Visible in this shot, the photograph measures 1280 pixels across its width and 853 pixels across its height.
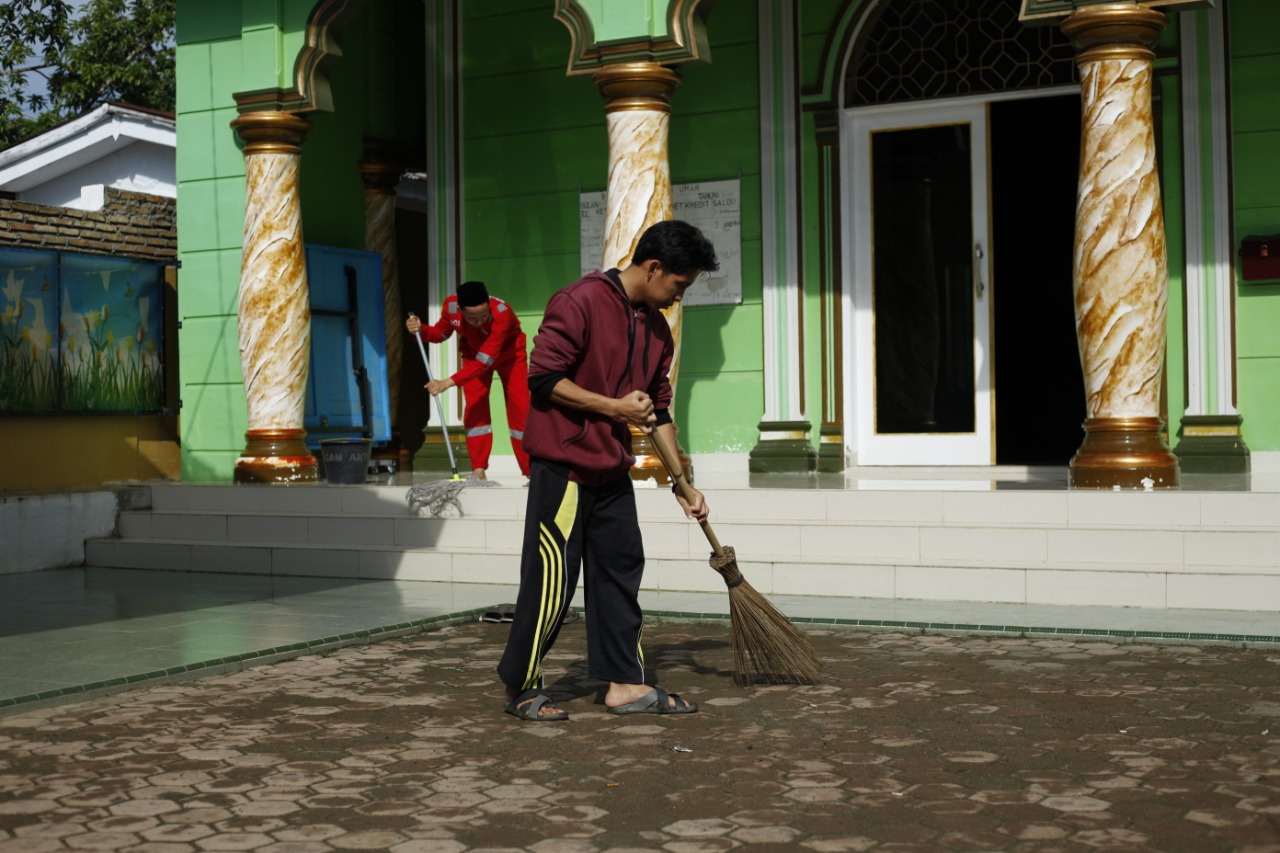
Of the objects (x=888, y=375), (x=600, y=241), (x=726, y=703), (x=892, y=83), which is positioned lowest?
(x=726, y=703)

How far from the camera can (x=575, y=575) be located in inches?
237

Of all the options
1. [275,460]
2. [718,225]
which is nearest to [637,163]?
[718,225]

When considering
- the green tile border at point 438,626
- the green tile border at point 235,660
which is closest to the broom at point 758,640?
the green tile border at point 438,626

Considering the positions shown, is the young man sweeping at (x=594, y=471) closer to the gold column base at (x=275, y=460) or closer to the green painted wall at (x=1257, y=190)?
the gold column base at (x=275, y=460)

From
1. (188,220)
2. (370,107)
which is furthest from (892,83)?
(188,220)

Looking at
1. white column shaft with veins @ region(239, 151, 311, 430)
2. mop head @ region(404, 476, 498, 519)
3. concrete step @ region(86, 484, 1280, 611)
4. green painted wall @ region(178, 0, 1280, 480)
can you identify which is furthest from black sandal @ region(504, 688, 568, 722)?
green painted wall @ region(178, 0, 1280, 480)

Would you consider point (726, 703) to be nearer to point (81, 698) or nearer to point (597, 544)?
point (597, 544)

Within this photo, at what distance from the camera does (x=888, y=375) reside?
42.9 ft

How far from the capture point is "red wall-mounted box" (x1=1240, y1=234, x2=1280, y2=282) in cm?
1160

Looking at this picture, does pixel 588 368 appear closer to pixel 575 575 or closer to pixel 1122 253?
pixel 575 575

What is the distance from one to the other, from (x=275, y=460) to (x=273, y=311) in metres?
1.12

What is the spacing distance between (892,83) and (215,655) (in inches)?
307

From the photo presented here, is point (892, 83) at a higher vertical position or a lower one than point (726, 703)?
higher

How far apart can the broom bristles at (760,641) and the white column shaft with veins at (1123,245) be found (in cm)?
403
